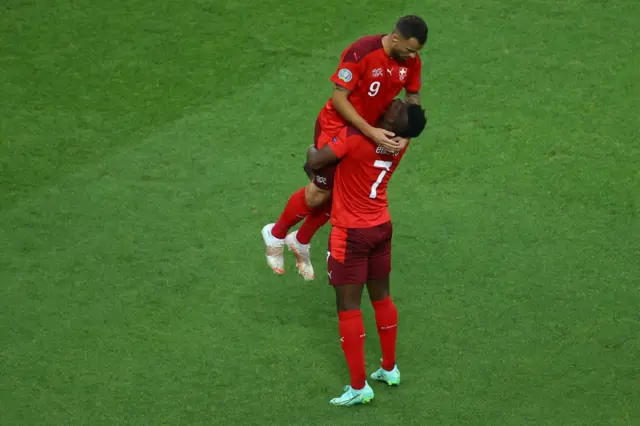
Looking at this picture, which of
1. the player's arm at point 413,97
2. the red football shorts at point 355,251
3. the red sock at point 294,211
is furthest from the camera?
the red sock at point 294,211

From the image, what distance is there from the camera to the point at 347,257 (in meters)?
5.88

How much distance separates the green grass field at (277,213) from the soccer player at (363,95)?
65cm

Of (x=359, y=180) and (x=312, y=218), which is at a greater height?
(x=359, y=180)

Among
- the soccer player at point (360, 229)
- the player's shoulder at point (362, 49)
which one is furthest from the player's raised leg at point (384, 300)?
the player's shoulder at point (362, 49)

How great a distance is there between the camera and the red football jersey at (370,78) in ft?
19.8

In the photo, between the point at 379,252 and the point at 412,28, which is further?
the point at 379,252

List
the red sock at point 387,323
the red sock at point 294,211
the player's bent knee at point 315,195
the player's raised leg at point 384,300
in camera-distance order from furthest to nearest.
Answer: the red sock at point 294,211, the player's bent knee at point 315,195, the red sock at point 387,323, the player's raised leg at point 384,300

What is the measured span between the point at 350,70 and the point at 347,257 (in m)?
1.10

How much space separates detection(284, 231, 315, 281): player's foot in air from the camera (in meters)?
6.89

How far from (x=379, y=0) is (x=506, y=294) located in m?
4.01

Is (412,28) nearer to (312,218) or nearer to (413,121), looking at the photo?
(413,121)

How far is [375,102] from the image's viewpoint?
20.7 feet

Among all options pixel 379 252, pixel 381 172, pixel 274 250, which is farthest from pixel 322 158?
pixel 274 250

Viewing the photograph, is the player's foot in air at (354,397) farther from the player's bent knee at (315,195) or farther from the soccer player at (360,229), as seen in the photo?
the player's bent knee at (315,195)
